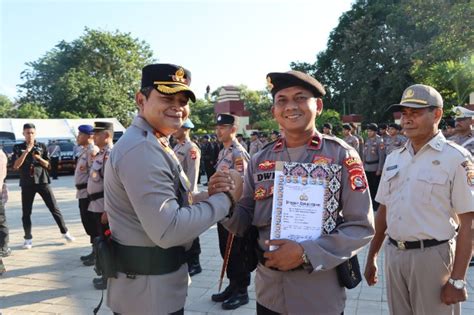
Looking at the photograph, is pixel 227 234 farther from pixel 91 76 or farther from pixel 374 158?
pixel 91 76

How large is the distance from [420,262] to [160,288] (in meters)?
1.69

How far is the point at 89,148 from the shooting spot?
5930 mm

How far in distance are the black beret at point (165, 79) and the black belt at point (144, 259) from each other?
0.81 meters

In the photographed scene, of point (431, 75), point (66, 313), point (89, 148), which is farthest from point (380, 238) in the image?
point (431, 75)

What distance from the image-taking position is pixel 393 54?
84.1 feet

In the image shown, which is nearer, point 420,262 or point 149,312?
point 149,312

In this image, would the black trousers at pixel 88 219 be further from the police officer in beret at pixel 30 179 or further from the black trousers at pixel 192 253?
the black trousers at pixel 192 253

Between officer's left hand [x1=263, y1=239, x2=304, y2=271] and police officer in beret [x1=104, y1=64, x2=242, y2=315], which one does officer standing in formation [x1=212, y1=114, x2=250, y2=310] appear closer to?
police officer in beret [x1=104, y1=64, x2=242, y2=315]

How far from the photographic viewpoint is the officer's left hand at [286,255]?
1.82 metres

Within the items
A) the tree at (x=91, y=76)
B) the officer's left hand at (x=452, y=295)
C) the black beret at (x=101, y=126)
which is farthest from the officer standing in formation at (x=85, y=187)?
the tree at (x=91, y=76)

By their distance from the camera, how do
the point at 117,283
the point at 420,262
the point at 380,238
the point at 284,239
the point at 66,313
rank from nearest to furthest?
the point at 284,239 → the point at 117,283 → the point at 420,262 → the point at 380,238 → the point at 66,313

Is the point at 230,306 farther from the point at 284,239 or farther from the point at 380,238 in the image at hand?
the point at 284,239

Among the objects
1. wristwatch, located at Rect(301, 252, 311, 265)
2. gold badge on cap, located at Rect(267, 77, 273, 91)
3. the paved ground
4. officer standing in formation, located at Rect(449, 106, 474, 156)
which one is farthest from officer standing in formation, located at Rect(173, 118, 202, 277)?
officer standing in formation, located at Rect(449, 106, 474, 156)

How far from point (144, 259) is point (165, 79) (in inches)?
36.3
